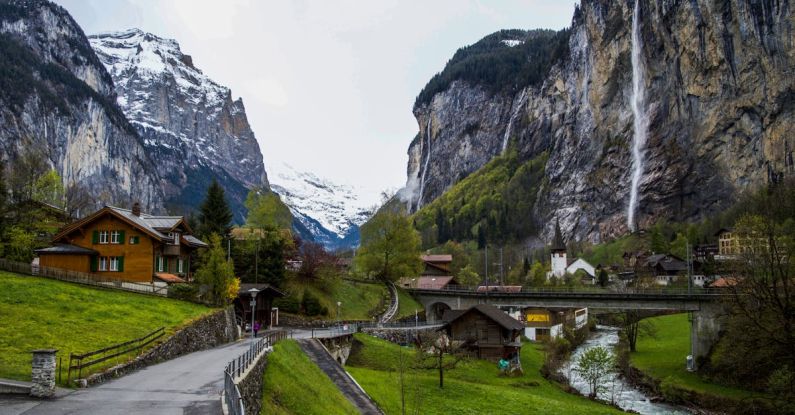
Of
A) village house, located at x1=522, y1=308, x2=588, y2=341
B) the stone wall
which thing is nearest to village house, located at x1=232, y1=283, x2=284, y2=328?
the stone wall

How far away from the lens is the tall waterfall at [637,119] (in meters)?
181

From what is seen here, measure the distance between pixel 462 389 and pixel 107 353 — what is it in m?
26.8

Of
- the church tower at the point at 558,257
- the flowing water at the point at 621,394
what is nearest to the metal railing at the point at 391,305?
the flowing water at the point at 621,394

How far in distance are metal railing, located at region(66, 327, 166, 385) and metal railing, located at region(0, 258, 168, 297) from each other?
46.7 feet

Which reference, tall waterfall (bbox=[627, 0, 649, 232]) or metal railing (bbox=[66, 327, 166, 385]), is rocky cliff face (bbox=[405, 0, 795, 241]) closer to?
tall waterfall (bbox=[627, 0, 649, 232])

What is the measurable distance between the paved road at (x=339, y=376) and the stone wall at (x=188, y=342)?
5809 millimetres

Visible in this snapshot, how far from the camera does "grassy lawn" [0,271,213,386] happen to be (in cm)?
2906

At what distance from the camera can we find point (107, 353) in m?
29.7

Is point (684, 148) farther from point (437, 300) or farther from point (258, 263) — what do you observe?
point (258, 263)

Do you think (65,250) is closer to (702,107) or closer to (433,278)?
(433,278)

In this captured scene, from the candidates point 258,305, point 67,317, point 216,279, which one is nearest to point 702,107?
point 258,305

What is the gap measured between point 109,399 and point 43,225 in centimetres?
4773

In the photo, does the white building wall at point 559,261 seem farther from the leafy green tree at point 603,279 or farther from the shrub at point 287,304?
the shrub at point 287,304

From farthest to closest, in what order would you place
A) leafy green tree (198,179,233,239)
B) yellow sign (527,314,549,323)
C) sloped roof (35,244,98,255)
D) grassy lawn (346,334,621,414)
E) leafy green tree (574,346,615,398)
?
yellow sign (527,314,549,323) < leafy green tree (198,179,233,239) < leafy green tree (574,346,615,398) < sloped roof (35,244,98,255) < grassy lawn (346,334,621,414)
